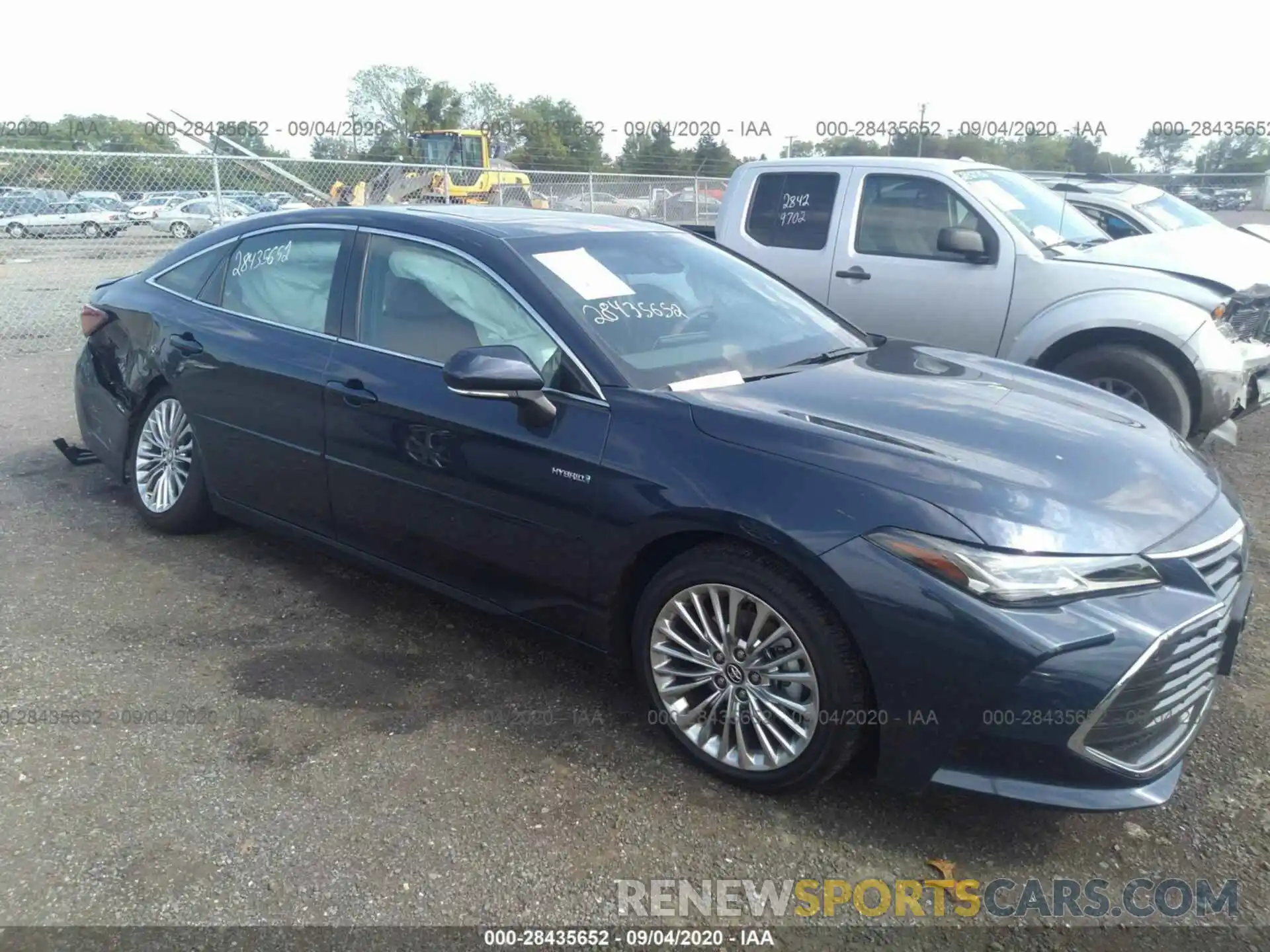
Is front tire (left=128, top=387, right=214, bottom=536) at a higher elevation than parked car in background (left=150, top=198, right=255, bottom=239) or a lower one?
lower

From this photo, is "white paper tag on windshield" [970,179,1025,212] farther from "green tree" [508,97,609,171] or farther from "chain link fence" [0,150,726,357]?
"green tree" [508,97,609,171]

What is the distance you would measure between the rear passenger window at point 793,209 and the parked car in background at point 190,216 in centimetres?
742

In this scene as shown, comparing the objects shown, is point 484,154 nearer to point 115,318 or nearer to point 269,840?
point 115,318

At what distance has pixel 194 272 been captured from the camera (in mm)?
4645

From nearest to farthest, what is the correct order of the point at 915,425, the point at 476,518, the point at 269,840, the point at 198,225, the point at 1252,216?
the point at 269,840 → the point at 915,425 → the point at 476,518 → the point at 198,225 → the point at 1252,216

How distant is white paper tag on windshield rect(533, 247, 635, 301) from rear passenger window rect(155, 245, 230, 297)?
1.86m

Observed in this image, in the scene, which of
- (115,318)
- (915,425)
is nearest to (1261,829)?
(915,425)

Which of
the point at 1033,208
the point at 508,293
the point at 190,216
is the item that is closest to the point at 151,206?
the point at 190,216

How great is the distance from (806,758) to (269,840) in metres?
1.49

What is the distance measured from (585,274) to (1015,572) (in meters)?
1.83

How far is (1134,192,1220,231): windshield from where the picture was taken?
1002 centimetres

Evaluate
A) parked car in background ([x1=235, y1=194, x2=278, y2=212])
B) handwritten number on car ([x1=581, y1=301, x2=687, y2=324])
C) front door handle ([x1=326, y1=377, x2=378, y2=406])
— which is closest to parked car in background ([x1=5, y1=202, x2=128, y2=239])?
parked car in background ([x1=235, y1=194, x2=278, y2=212])

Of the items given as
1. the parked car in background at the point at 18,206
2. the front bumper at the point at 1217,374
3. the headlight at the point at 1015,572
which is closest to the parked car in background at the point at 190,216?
the parked car in background at the point at 18,206

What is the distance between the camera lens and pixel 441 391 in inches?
137
